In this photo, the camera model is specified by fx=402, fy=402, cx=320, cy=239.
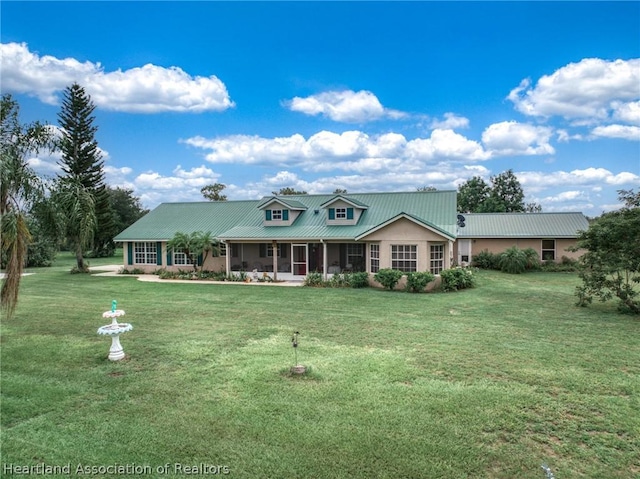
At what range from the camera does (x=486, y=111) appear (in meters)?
22.0

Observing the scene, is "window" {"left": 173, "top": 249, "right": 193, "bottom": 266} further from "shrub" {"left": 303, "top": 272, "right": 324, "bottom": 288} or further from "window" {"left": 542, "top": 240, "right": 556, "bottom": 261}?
"window" {"left": 542, "top": 240, "right": 556, "bottom": 261}

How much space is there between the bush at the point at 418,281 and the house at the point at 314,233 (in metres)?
0.80

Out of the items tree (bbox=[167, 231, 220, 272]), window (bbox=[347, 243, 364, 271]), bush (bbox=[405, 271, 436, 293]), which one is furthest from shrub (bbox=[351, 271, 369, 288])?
tree (bbox=[167, 231, 220, 272])

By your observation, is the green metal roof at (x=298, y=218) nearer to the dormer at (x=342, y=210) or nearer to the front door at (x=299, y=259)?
the dormer at (x=342, y=210)

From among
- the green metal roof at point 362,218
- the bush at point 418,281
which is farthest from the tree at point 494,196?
the bush at point 418,281

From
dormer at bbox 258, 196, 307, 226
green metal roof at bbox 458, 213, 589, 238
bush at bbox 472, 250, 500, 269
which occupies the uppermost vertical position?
dormer at bbox 258, 196, 307, 226

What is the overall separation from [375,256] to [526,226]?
14.5 m

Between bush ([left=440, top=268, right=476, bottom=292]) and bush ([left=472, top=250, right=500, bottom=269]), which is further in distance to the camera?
bush ([left=472, top=250, right=500, bottom=269])

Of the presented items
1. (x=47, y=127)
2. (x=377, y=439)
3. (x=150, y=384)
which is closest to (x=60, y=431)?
(x=150, y=384)

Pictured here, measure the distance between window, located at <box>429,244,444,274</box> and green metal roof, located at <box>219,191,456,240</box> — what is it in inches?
55.7

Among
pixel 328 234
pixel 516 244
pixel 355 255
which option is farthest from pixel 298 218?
pixel 516 244

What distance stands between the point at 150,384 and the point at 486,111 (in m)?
21.7

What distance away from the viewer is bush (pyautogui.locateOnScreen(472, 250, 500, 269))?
1028 inches

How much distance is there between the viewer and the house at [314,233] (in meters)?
18.4
